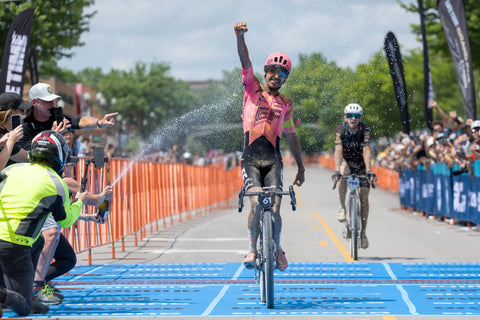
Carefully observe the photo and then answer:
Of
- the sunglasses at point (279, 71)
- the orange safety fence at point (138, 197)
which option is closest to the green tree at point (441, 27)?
the orange safety fence at point (138, 197)

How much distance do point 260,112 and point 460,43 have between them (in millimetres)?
15727

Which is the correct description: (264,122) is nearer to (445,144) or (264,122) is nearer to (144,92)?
(445,144)

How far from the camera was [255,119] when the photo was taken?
891cm

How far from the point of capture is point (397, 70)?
21.6 m

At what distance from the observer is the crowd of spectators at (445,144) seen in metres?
19.0

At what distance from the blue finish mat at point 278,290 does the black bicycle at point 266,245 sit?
18 cm

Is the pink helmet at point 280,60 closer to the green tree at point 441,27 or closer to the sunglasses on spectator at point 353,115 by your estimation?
the sunglasses on spectator at point 353,115

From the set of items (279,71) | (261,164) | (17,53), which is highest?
(17,53)

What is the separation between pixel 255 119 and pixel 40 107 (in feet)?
7.30

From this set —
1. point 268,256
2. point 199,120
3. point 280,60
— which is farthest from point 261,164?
point 199,120

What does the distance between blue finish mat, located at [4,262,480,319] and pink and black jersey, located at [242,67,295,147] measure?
5.54 ft

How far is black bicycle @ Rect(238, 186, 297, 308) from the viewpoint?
8.00 metres

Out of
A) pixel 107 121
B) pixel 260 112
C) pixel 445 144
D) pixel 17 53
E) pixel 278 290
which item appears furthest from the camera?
pixel 17 53

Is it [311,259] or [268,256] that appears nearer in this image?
[268,256]
